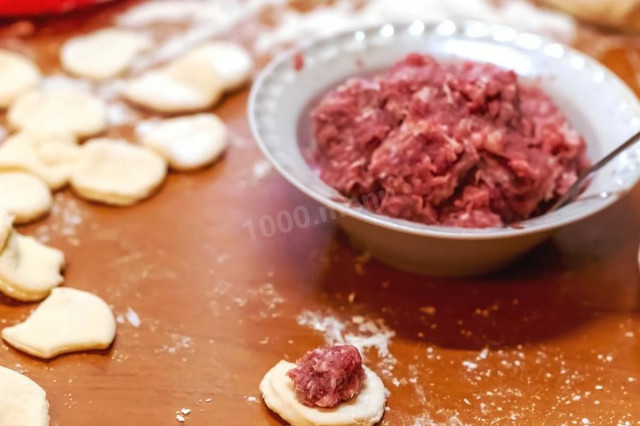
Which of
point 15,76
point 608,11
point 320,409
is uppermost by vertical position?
point 608,11

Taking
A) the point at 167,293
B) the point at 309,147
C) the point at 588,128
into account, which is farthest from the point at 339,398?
the point at 588,128

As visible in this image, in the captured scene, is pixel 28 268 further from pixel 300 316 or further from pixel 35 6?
pixel 35 6

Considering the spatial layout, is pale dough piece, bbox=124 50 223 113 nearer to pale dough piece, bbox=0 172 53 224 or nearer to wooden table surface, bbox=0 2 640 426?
wooden table surface, bbox=0 2 640 426

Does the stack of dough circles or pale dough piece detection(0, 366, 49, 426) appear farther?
the stack of dough circles

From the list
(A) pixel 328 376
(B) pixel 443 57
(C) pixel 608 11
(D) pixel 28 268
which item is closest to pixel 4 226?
(D) pixel 28 268

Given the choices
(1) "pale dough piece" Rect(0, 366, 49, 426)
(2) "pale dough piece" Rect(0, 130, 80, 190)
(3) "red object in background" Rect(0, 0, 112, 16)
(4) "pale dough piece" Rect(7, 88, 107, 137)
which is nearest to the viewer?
(1) "pale dough piece" Rect(0, 366, 49, 426)

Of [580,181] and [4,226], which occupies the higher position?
[580,181]

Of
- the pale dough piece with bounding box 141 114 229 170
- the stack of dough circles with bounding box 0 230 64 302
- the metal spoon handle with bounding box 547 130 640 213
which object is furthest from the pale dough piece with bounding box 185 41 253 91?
the metal spoon handle with bounding box 547 130 640 213
